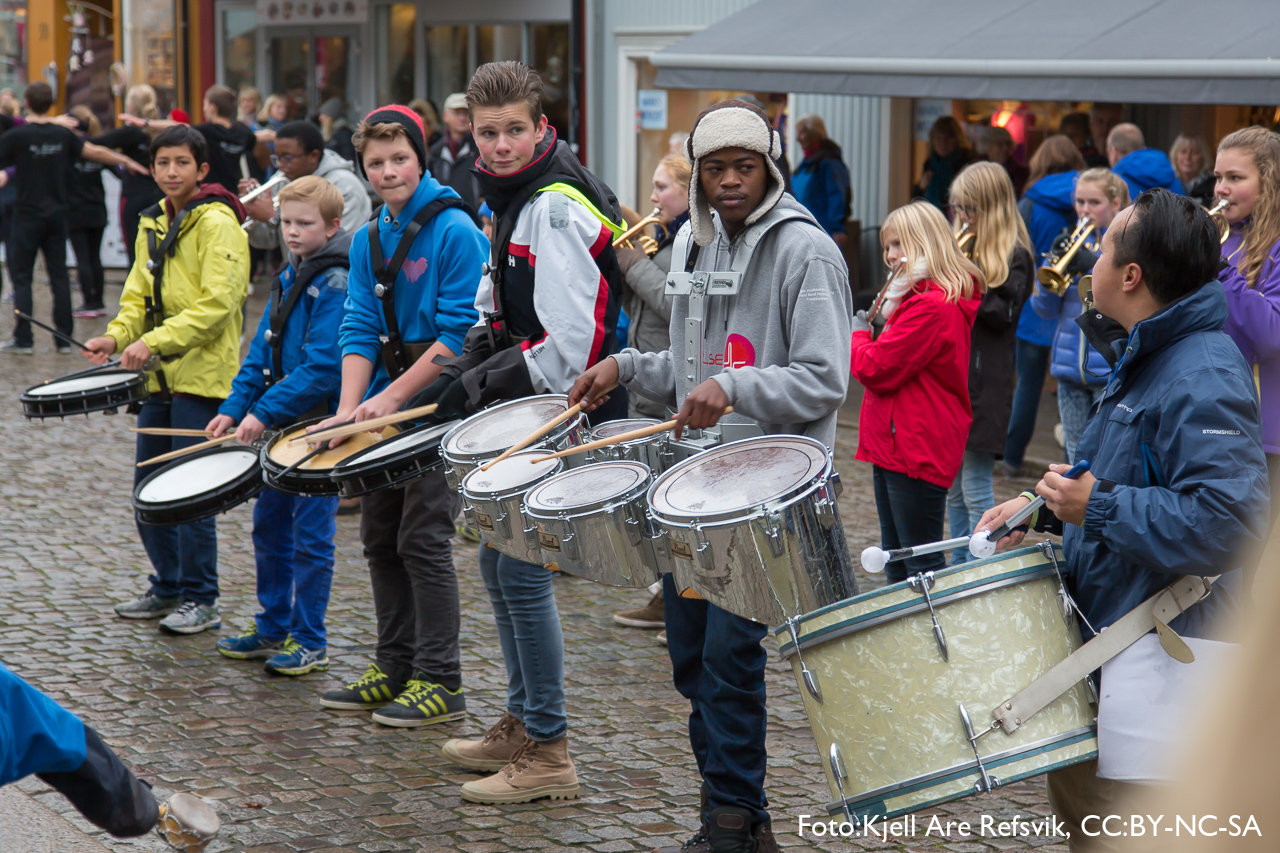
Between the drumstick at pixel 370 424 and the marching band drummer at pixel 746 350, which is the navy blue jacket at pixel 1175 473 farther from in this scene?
the drumstick at pixel 370 424

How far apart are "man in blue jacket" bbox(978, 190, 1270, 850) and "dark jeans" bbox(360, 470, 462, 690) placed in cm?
234

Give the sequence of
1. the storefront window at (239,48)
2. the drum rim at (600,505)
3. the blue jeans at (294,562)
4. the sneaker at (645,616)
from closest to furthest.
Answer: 1. the drum rim at (600,505)
2. the blue jeans at (294,562)
3. the sneaker at (645,616)
4. the storefront window at (239,48)

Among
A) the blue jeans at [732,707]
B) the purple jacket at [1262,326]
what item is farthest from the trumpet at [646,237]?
the blue jeans at [732,707]

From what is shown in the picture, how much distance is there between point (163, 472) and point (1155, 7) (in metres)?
7.45

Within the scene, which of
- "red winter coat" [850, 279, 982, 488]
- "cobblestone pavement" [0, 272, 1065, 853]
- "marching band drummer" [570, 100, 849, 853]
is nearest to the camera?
"marching band drummer" [570, 100, 849, 853]

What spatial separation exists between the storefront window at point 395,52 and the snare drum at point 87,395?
48.0 feet

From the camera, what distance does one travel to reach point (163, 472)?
5383 millimetres

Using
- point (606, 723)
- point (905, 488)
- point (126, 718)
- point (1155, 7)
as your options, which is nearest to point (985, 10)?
point (1155, 7)

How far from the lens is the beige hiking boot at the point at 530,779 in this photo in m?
4.19

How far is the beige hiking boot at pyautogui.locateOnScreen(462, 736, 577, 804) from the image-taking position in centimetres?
419

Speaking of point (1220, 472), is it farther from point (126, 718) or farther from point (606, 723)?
point (126, 718)

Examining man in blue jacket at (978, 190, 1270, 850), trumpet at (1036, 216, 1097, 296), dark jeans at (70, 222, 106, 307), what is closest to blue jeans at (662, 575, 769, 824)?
man in blue jacket at (978, 190, 1270, 850)

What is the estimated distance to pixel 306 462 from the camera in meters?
4.45

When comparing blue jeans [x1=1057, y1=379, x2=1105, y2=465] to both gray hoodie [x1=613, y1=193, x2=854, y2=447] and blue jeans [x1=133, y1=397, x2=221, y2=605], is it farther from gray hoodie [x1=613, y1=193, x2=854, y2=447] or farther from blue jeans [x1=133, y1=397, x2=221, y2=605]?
blue jeans [x1=133, y1=397, x2=221, y2=605]
